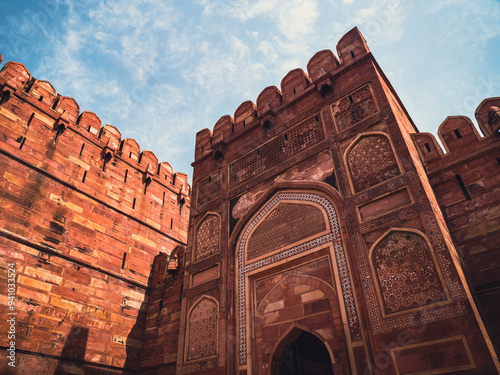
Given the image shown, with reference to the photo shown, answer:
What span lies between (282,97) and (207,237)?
341 cm

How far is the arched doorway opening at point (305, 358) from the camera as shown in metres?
5.67

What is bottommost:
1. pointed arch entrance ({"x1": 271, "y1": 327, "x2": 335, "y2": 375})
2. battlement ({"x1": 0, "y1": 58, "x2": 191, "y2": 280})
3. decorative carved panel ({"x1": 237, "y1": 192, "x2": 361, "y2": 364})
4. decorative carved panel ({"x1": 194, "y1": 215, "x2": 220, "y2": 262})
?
pointed arch entrance ({"x1": 271, "y1": 327, "x2": 335, "y2": 375})

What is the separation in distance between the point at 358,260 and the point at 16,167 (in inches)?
270

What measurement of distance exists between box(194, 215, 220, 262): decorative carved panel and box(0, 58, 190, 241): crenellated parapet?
2759 mm

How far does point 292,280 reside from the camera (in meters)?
5.38

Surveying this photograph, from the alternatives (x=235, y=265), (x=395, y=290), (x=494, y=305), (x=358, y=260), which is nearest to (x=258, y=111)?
(x=235, y=265)

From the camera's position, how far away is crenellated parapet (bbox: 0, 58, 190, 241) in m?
7.85

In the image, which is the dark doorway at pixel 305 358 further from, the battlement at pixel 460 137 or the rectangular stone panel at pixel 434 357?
the battlement at pixel 460 137

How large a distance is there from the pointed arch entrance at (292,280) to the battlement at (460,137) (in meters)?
1.93

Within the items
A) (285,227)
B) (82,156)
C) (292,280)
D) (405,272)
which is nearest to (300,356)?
(292,280)

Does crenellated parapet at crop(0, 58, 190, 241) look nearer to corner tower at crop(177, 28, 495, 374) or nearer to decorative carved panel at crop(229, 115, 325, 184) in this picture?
corner tower at crop(177, 28, 495, 374)

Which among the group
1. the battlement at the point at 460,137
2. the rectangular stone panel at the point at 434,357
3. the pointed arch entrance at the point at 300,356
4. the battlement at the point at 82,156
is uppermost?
the battlement at the point at 82,156

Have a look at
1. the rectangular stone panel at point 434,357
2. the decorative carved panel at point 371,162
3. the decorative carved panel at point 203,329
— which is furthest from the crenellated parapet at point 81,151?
→ the rectangular stone panel at point 434,357

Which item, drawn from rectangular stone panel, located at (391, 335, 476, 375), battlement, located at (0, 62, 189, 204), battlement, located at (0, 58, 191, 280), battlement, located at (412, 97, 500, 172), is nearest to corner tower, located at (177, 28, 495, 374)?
rectangular stone panel, located at (391, 335, 476, 375)
